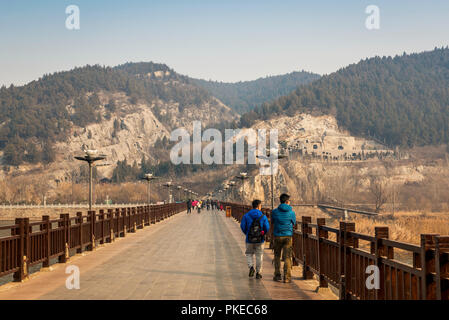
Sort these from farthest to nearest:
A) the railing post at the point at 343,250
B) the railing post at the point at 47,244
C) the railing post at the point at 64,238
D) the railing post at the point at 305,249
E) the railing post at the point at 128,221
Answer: the railing post at the point at 128,221 → the railing post at the point at 64,238 → the railing post at the point at 47,244 → the railing post at the point at 305,249 → the railing post at the point at 343,250

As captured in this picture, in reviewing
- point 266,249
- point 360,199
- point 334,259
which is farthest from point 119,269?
point 360,199

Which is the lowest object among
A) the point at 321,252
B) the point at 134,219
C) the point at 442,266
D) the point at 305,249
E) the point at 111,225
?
the point at 134,219

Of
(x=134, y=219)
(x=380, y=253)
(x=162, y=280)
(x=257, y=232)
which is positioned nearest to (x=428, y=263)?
(x=380, y=253)

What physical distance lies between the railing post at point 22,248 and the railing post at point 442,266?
894cm

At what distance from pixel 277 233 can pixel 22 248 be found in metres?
5.48

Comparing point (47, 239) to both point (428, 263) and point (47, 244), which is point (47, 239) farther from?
point (428, 263)

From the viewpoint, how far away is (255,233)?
12.3 meters

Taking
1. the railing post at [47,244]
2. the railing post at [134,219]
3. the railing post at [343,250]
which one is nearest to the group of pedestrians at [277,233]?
the railing post at [343,250]

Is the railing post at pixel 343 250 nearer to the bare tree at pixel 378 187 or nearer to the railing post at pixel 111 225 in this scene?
the railing post at pixel 111 225

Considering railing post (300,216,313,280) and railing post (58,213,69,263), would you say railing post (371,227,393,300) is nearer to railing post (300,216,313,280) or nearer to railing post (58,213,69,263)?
railing post (300,216,313,280)

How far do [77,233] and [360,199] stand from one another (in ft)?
388

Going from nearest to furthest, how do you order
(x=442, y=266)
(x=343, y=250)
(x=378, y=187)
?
(x=442, y=266)
(x=343, y=250)
(x=378, y=187)

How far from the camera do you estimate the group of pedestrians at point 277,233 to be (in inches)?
462

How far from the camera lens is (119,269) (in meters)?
13.7
